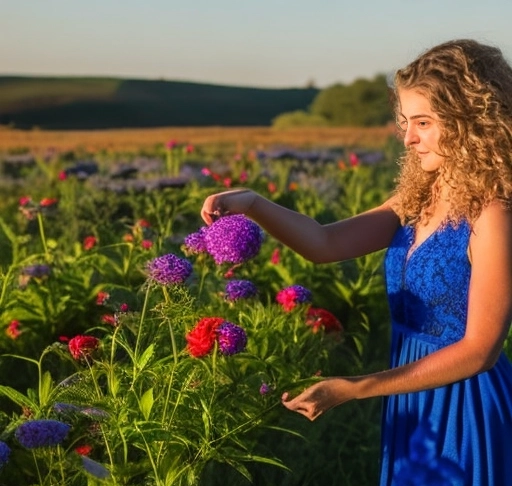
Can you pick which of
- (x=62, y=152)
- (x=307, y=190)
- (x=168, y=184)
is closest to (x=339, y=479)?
(x=168, y=184)

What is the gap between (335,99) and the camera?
41219 mm

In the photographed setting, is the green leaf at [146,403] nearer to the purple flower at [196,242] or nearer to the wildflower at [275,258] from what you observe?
the purple flower at [196,242]

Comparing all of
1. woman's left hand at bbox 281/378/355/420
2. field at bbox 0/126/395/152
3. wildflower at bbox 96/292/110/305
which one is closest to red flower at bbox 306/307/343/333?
wildflower at bbox 96/292/110/305

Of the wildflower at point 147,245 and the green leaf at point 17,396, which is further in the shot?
the wildflower at point 147,245

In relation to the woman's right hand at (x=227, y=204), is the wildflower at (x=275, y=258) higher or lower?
lower

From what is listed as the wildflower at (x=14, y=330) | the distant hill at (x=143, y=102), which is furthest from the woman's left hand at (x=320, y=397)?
the distant hill at (x=143, y=102)

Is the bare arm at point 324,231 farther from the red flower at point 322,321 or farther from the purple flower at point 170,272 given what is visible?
the red flower at point 322,321

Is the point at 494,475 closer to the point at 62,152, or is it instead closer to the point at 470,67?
the point at 470,67

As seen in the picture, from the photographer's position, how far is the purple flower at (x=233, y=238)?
3160 mm

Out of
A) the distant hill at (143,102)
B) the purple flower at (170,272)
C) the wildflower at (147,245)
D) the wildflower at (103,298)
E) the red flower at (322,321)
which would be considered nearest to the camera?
the purple flower at (170,272)

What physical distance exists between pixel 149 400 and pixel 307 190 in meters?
6.98

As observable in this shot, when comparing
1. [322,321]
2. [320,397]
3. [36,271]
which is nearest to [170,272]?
[320,397]

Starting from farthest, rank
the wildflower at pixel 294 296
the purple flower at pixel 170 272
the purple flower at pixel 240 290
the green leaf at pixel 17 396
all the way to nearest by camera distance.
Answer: the wildflower at pixel 294 296 → the purple flower at pixel 240 290 → the purple flower at pixel 170 272 → the green leaf at pixel 17 396

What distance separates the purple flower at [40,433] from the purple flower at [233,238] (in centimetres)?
63
